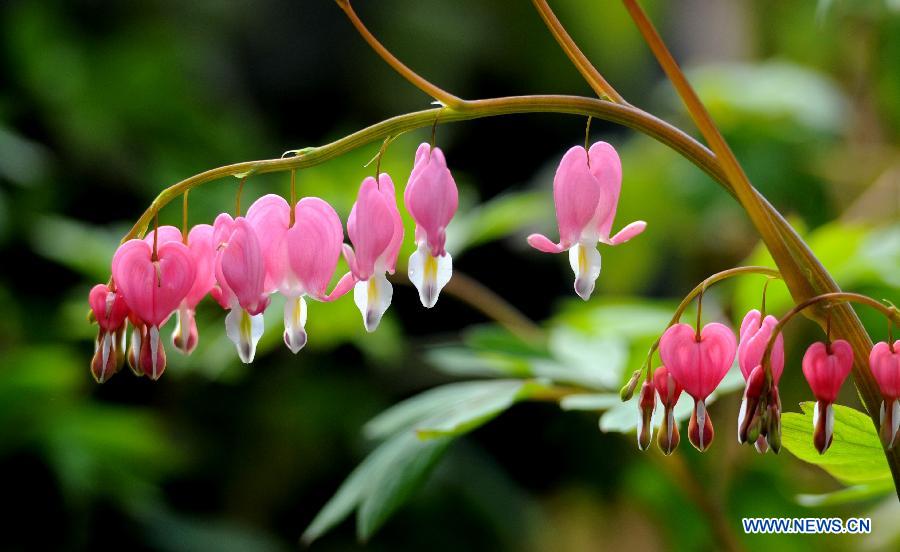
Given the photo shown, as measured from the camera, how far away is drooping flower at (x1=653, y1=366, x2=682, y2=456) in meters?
0.62

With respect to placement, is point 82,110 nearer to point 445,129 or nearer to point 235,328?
point 445,129

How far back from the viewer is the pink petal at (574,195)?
2.09 feet

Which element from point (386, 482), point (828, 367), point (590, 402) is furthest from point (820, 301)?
point (386, 482)

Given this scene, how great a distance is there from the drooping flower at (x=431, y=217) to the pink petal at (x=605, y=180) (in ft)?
0.34

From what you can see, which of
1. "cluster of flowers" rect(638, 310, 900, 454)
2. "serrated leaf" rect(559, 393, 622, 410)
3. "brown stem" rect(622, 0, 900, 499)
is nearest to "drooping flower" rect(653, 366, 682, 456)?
"cluster of flowers" rect(638, 310, 900, 454)

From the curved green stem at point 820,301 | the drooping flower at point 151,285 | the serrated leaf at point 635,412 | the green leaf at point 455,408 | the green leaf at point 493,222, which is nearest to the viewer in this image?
the curved green stem at point 820,301

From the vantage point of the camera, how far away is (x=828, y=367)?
58 centimetres

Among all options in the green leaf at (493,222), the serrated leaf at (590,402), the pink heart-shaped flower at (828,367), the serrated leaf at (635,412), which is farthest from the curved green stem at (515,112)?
the green leaf at (493,222)

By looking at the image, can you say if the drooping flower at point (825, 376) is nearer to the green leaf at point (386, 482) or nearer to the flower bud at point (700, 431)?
the flower bud at point (700, 431)

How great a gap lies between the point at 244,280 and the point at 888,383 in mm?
423

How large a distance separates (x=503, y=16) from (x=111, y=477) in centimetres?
211

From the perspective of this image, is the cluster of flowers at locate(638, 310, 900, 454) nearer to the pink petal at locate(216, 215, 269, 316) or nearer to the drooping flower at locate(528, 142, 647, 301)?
the drooping flower at locate(528, 142, 647, 301)

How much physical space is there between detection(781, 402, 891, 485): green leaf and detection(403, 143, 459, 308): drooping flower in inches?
10.3

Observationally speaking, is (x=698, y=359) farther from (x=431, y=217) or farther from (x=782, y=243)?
(x=431, y=217)
